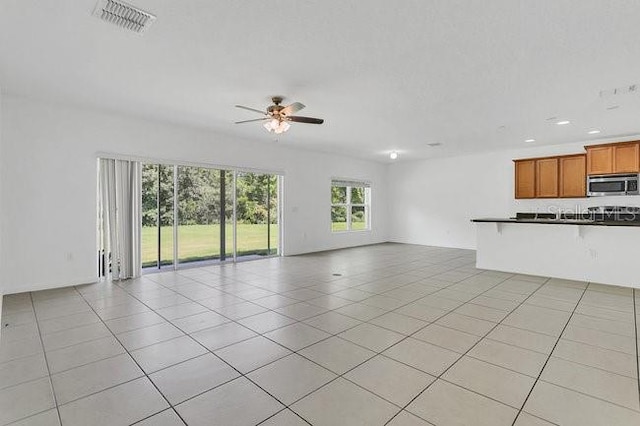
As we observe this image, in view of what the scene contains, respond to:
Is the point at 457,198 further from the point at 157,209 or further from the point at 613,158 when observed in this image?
the point at 157,209

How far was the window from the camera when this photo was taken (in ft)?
30.2

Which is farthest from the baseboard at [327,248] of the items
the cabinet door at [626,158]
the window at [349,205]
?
the cabinet door at [626,158]

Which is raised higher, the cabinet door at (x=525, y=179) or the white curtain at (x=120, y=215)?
the cabinet door at (x=525, y=179)

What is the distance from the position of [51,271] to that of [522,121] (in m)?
7.93

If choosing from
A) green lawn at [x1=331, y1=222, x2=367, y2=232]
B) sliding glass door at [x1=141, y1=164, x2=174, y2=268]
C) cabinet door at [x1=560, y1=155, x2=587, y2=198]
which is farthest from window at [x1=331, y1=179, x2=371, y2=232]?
cabinet door at [x1=560, y1=155, x2=587, y2=198]

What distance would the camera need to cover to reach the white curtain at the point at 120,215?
202 inches

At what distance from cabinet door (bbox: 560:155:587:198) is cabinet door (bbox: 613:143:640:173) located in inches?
20.5

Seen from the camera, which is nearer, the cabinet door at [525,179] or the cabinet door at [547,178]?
the cabinet door at [547,178]

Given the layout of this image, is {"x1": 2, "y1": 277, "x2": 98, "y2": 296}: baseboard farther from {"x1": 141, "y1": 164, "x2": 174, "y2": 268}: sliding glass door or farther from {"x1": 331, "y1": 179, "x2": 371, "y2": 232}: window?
{"x1": 331, "y1": 179, "x2": 371, "y2": 232}: window

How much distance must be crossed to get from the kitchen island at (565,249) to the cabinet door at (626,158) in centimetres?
181

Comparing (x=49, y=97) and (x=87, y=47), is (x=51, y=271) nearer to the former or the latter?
(x=49, y=97)

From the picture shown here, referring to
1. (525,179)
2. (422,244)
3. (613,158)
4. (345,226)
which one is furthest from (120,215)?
(613,158)

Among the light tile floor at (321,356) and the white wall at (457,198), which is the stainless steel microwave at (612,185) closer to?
the white wall at (457,198)

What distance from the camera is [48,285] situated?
4629mm
